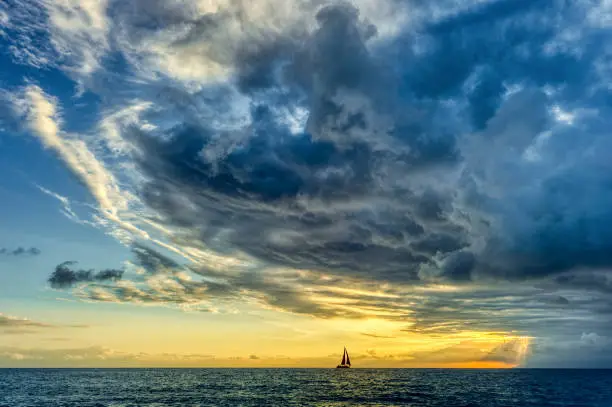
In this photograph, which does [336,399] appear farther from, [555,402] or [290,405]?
[555,402]

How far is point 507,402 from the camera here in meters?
102

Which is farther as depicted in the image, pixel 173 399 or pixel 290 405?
pixel 173 399

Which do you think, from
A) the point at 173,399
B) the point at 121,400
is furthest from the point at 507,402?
the point at 121,400

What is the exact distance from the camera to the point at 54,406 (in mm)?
97875

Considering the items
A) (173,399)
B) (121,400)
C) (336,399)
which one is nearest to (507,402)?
(336,399)

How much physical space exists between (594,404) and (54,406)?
109m

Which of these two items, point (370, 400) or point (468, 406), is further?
point (370, 400)

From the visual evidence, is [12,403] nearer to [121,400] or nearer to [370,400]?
[121,400]

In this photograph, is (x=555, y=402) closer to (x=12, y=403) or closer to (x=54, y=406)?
(x=54, y=406)

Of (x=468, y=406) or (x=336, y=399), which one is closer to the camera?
(x=468, y=406)

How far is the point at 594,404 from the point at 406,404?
37200 millimetres

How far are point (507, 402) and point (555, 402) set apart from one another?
9.51m

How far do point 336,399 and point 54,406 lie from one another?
5893 centimetres

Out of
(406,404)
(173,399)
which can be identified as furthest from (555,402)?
(173,399)
